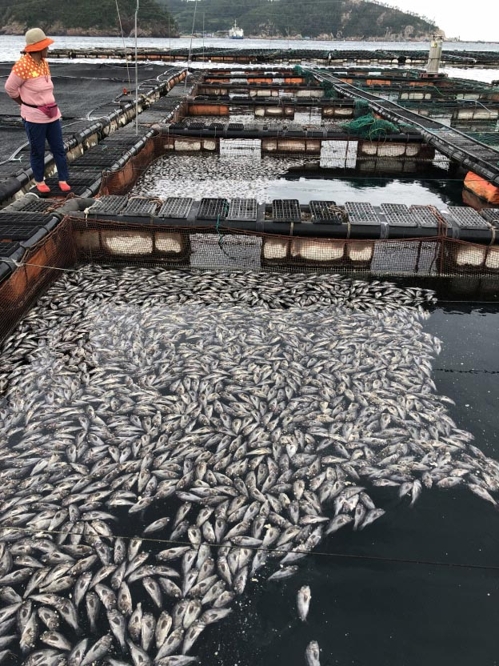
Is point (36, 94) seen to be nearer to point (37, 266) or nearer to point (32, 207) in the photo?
point (32, 207)

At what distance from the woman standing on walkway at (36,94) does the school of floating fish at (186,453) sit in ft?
12.7

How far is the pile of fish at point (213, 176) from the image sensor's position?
15.9 m

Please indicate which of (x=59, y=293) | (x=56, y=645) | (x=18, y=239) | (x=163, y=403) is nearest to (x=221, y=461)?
(x=163, y=403)

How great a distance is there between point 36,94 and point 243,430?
8256 mm

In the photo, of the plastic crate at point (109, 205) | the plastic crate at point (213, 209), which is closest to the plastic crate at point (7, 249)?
the plastic crate at point (109, 205)

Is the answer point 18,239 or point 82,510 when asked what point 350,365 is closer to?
point 82,510

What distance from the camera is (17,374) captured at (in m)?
6.87

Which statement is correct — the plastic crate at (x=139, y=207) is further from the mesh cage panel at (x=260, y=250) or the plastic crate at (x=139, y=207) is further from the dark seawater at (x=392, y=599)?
the dark seawater at (x=392, y=599)

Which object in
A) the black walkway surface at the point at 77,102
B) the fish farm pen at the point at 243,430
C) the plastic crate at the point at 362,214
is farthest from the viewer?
the black walkway surface at the point at 77,102

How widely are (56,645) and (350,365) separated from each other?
508cm

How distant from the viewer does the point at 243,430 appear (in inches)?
231

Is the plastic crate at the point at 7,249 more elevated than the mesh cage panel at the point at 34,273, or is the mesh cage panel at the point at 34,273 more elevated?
the plastic crate at the point at 7,249

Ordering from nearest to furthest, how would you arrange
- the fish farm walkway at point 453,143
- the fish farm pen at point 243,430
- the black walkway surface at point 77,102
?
the fish farm pen at point 243,430 → the fish farm walkway at point 453,143 → the black walkway surface at point 77,102

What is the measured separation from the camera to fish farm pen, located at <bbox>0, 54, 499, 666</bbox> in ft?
13.2
